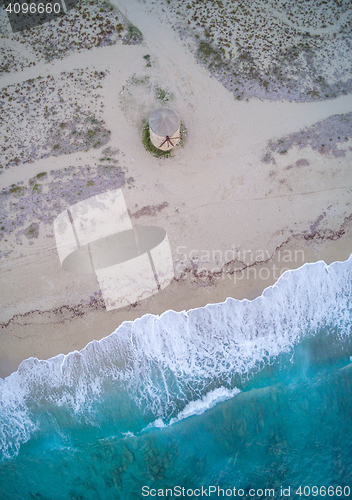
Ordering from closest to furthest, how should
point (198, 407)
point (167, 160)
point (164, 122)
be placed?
point (164, 122)
point (198, 407)
point (167, 160)

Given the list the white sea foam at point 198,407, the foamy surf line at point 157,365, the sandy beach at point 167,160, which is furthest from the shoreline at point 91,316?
the white sea foam at point 198,407

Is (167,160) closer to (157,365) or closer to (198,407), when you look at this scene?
(157,365)

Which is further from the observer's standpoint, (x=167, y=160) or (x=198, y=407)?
(x=167, y=160)

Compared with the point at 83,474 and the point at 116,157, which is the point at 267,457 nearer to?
the point at 83,474

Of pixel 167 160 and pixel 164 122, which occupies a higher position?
pixel 164 122

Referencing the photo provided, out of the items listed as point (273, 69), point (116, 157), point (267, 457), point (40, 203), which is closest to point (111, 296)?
point (40, 203)

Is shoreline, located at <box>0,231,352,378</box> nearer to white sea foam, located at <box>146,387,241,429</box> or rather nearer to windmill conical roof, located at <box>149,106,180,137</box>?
white sea foam, located at <box>146,387,241,429</box>

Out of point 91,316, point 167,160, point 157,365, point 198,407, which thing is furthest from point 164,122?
point 198,407
